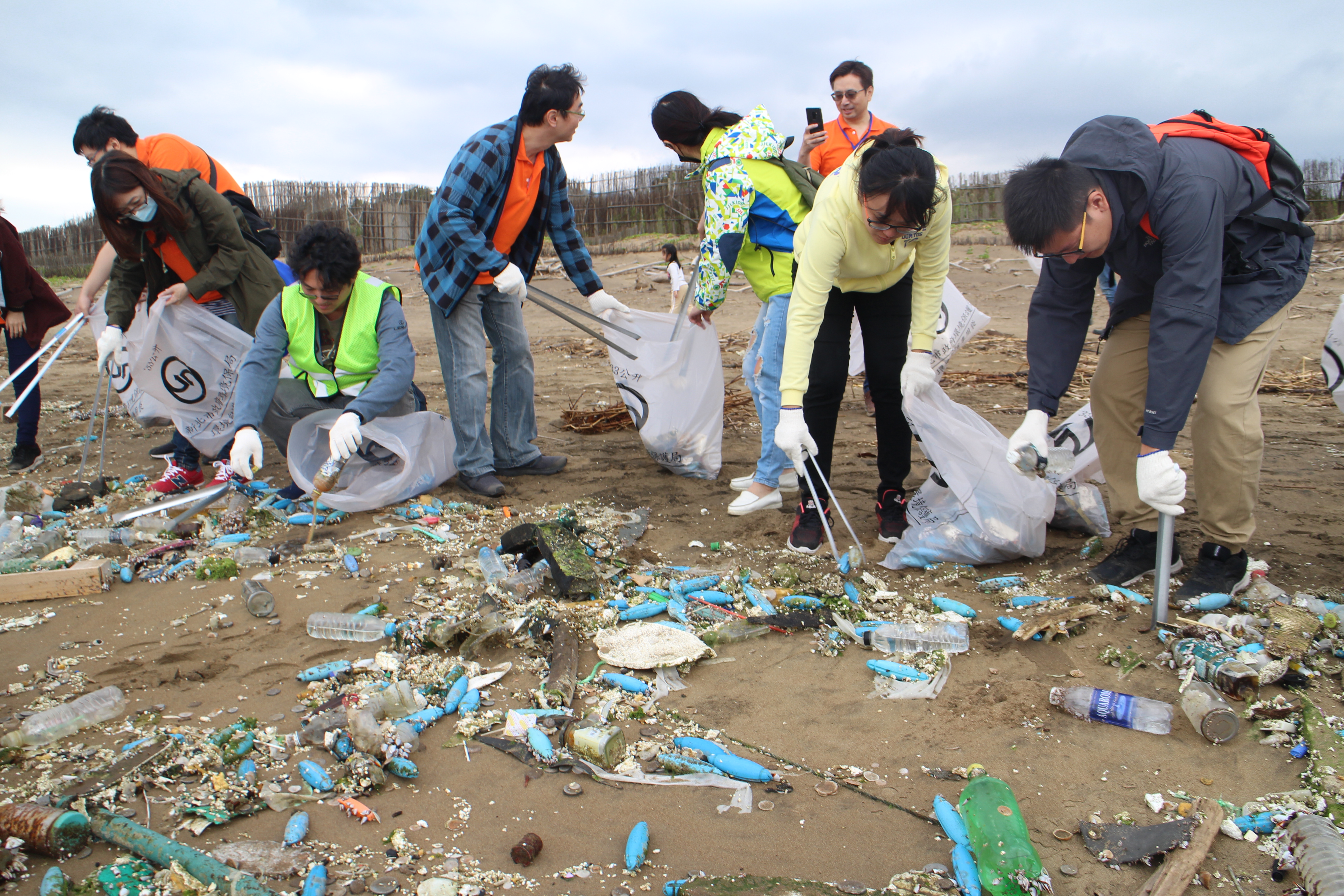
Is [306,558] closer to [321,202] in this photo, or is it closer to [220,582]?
[220,582]

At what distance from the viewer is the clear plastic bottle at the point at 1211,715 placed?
199 cm

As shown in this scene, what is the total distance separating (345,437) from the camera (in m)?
3.48

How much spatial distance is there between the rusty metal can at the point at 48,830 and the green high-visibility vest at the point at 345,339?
236 cm

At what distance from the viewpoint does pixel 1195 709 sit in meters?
2.06

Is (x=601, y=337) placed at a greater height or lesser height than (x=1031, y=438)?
greater

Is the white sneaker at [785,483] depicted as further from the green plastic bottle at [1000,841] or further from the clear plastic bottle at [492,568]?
the green plastic bottle at [1000,841]

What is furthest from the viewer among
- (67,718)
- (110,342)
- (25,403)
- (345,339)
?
(25,403)

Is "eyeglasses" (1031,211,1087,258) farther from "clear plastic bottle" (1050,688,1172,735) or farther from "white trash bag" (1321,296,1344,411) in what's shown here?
"clear plastic bottle" (1050,688,1172,735)

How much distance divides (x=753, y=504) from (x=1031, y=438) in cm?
130

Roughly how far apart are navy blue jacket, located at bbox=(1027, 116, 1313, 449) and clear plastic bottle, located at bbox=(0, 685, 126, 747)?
10.0 feet

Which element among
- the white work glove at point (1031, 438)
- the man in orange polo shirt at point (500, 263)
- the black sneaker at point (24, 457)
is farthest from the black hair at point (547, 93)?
the black sneaker at point (24, 457)

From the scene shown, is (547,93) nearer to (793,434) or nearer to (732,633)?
(793,434)

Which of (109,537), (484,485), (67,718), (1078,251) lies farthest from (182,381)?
(1078,251)

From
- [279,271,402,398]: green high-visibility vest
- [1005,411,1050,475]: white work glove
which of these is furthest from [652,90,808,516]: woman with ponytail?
[279,271,402,398]: green high-visibility vest
